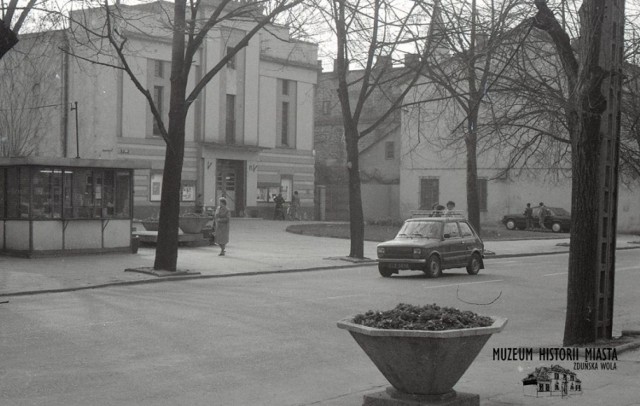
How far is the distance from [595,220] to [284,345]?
409 centimetres

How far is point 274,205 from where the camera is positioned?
5462cm

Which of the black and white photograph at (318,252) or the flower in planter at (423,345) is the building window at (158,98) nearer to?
the black and white photograph at (318,252)

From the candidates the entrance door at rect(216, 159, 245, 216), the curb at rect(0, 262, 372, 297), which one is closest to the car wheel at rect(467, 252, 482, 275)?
the curb at rect(0, 262, 372, 297)

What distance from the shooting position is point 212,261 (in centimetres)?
2553

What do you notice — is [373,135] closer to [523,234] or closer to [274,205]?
[274,205]

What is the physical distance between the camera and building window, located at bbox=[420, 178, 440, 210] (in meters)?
58.7

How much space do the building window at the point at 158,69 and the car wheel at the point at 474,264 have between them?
27.7 meters

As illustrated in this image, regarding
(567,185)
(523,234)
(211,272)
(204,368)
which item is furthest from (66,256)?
(567,185)

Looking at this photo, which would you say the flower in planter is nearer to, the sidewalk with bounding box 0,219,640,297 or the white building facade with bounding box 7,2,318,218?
the sidewalk with bounding box 0,219,640,297

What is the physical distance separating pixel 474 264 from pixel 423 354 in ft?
56.0

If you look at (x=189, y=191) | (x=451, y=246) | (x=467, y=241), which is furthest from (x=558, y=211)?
(x=451, y=246)

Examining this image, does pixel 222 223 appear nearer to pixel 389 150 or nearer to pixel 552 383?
pixel 552 383

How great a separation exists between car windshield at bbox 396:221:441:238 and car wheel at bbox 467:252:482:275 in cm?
129

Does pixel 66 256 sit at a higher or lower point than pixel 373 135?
lower
